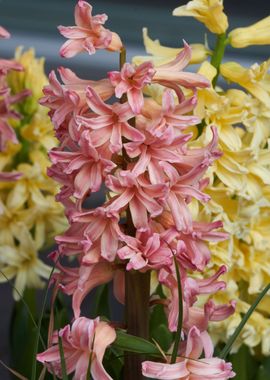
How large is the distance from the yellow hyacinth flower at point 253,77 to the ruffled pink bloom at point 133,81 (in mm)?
363

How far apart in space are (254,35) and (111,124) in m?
0.41

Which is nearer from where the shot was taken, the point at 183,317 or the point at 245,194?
the point at 183,317

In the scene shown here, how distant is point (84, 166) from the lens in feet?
2.80

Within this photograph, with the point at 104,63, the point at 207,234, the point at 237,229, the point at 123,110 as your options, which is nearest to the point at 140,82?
the point at 123,110

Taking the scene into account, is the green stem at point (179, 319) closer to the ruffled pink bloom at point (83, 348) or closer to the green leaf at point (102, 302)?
the ruffled pink bloom at point (83, 348)

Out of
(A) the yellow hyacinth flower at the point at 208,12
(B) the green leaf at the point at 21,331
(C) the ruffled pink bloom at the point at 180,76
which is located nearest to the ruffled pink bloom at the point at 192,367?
(C) the ruffled pink bloom at the point at 180,76

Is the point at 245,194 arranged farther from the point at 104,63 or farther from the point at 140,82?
the point at 104,63

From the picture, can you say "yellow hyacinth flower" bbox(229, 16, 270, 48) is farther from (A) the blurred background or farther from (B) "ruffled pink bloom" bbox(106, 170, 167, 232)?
(A) the blurred background

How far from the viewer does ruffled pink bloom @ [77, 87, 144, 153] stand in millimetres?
839

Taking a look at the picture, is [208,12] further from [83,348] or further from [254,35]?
[83,348]

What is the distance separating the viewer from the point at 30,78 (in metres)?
1.48

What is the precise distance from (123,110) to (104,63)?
85.4 inches

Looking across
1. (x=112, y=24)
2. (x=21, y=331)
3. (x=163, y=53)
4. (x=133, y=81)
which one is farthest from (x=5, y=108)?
(x=112, y=24)

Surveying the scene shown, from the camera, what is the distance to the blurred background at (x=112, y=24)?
2941 mm
